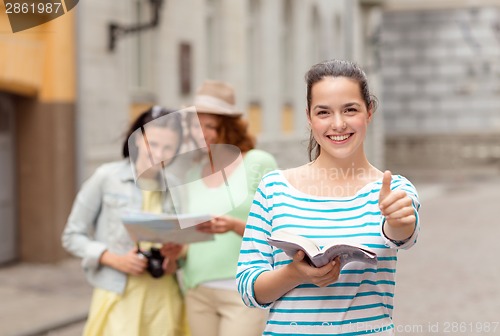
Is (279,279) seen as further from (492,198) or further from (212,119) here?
(492,198)

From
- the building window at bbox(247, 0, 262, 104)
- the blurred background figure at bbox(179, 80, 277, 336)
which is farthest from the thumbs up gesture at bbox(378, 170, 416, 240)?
the building window at bbox(247, 0, 262, 104)

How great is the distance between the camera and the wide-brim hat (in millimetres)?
4348

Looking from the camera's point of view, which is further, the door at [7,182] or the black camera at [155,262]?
the door at [7,182]

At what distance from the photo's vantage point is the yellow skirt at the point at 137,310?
13.2ft

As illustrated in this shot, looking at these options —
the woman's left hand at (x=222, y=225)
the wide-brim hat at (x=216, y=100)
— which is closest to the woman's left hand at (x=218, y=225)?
the woman's left hand at (x=222, y=225)

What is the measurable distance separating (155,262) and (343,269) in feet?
5.30

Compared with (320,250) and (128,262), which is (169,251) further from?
(320,250)

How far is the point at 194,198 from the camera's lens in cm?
409

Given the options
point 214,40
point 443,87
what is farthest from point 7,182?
point 443,87

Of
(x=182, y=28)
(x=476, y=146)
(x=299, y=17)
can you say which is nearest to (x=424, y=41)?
(x=476, y=146)

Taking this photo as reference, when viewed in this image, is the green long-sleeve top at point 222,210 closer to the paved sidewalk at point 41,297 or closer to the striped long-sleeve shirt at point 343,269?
the striped long-sleeve shirt at point 343,269

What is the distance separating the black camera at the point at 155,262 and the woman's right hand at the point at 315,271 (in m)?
1.65

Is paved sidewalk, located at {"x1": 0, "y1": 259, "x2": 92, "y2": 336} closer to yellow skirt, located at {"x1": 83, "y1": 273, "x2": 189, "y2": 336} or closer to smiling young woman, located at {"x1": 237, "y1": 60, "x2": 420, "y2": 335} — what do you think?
yellow skirt, located at {"x1": 83, "y1": 273, "x2": 189, "y2": 336}

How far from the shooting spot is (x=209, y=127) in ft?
14.1
